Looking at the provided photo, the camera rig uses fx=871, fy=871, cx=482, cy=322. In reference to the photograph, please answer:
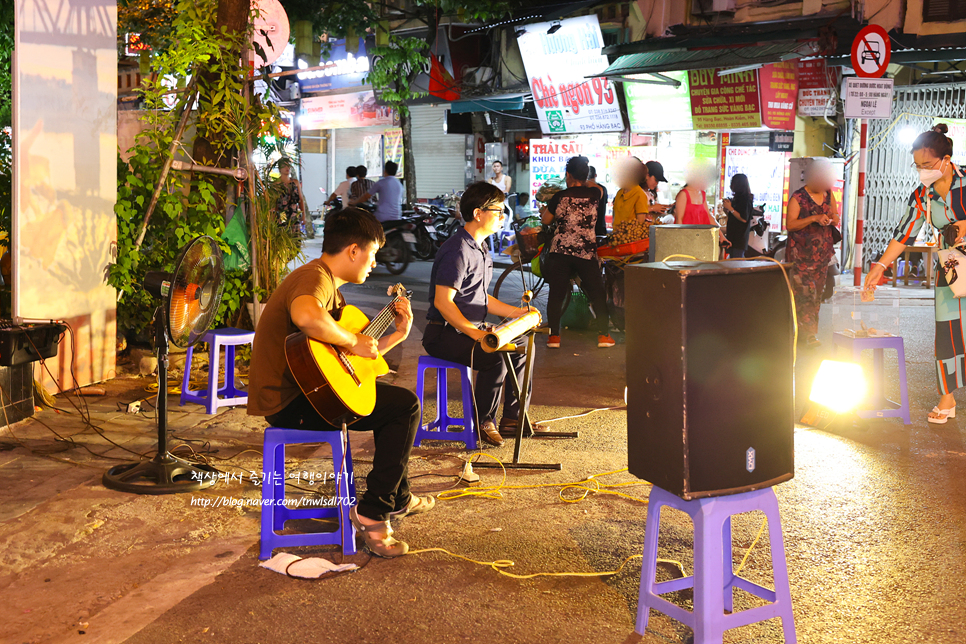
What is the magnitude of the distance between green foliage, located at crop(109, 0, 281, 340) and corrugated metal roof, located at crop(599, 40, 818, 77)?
24.9ft

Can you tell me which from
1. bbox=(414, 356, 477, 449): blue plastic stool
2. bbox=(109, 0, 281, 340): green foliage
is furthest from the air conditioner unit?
bbox=(414, 356, 477, 449): blue plastic stool

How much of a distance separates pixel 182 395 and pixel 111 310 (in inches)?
39.0

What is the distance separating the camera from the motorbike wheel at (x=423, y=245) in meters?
16.0

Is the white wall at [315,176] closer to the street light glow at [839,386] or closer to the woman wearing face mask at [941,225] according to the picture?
the street light glow at [839,386]

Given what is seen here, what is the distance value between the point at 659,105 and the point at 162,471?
1254 centimetres

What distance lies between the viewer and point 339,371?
3770 millimetres

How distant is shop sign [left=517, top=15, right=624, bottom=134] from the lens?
51.9 feet

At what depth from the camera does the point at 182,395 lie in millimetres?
6477

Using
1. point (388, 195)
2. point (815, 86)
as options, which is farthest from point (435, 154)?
point (815, 86)

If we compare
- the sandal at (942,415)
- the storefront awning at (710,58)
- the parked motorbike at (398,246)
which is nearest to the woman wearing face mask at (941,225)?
the sandal at (942,415)

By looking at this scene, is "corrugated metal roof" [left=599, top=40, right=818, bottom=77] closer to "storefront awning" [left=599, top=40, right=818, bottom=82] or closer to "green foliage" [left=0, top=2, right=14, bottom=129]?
"storefront awning" [left=599, top=40, right=818, bottom=82]

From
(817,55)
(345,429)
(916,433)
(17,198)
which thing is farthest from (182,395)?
(817,55)

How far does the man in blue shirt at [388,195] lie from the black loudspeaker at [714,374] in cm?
1191

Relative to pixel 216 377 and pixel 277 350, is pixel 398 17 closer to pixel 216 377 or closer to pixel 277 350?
pixel 216 377
